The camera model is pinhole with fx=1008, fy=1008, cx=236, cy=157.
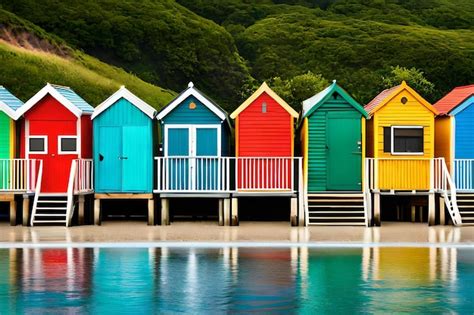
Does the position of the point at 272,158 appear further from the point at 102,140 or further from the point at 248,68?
the point at 248,68

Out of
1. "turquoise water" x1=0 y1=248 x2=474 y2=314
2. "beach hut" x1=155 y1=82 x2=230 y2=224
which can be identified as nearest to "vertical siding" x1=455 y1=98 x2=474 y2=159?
"beach hut" x1=155 y1=82 x2=230 y2=224

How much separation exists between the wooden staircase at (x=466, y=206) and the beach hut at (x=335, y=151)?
338cm

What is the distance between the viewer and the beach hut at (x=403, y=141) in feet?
110

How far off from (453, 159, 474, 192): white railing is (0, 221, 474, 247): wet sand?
1853mm

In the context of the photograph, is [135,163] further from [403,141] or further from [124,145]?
[403,141]

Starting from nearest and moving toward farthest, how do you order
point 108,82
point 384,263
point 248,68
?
point 384,263
point 108,82
point 248,68

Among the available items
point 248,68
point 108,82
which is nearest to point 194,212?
point 108,82

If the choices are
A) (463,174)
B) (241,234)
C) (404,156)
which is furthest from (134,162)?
(463,174)

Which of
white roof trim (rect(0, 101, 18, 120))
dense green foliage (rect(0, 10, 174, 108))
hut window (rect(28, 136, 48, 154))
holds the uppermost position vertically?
dense green foliage (rect(0, 10, 174, 108))

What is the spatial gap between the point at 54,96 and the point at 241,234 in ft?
26.9

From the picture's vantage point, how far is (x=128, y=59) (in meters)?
84.7

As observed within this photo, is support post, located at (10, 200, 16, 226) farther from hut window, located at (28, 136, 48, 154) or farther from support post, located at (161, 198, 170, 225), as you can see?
support post, located at (161, 198, 170, 225)

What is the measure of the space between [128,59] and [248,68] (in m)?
16.5

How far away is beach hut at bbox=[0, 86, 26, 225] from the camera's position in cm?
3300
